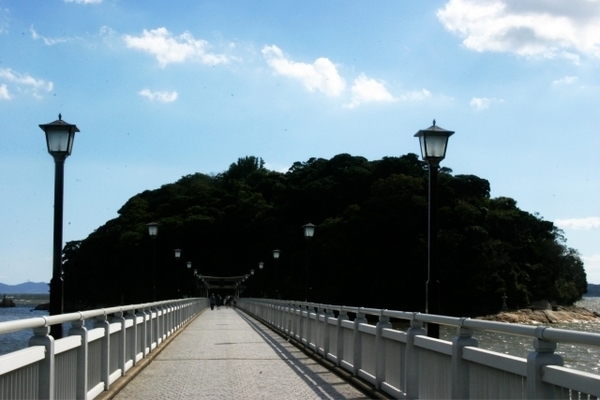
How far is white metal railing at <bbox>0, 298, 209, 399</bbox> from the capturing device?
6324 mm

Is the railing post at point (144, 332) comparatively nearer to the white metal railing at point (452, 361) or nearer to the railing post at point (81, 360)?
the white metal railing at point (452, 361)

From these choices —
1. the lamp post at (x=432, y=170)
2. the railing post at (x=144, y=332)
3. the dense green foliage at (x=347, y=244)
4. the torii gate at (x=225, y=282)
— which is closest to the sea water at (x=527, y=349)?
the lamp post at (x=432, y=170)

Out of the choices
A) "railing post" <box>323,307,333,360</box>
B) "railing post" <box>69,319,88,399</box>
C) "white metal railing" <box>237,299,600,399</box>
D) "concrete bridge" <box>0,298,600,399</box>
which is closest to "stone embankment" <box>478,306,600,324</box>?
"concrete bridge" <box>0,298,600,399</box>

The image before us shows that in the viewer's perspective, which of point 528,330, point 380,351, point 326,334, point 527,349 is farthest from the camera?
point 527,349

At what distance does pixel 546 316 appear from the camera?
252ft

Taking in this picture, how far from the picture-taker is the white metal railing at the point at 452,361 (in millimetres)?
5473

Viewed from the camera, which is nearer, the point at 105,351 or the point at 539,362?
the point at 539,362

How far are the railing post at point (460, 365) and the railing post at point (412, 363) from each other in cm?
172

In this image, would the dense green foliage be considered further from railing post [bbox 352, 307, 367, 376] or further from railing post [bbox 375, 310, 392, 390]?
railing post [bbox 375, 310, 392, 390]

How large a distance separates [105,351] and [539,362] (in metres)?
6.96

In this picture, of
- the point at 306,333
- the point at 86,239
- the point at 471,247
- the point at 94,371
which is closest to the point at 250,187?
the point at 86,239

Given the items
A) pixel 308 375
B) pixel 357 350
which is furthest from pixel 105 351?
pixel 357 350

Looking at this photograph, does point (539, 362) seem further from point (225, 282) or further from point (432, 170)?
point (225, 282)

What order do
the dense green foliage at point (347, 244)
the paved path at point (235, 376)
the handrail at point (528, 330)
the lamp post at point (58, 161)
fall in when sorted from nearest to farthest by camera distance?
the handrail at point (528, 330) < the paved path at point (235, 376) < the lamp post at point (58, 161) < the dense green foliage at point (347, 244)
